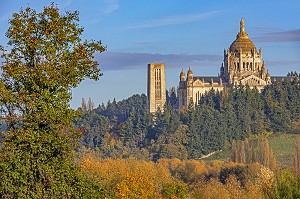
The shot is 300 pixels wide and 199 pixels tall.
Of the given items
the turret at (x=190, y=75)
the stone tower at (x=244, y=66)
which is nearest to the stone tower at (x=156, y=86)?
the turret at (x=190, y=75)

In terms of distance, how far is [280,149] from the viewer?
9706 centimetres

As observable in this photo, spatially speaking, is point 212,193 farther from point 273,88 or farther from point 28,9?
point 273,88

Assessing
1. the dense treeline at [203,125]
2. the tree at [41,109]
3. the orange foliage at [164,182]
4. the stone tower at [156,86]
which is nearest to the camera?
the tree at [41,109]

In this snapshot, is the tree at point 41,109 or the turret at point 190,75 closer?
the tree at point 41,109

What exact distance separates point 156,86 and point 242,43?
659 inches

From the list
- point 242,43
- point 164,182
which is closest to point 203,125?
point 242,43

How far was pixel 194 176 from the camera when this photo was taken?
68.5 metres

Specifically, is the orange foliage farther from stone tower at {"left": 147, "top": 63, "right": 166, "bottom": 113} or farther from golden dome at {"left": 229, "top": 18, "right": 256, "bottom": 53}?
golden dome at {"left": 229, "top": 18, "right": 256, "bottom": 53}

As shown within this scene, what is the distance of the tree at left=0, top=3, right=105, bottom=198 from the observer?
1603 centimetres

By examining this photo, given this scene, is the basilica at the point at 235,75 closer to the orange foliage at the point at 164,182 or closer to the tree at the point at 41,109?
the orange foliage at the point at 164,182

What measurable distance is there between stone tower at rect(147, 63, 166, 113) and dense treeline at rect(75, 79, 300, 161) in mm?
13104

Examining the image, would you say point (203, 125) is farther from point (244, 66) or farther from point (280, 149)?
point (244, 66)

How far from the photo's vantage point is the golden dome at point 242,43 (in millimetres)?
149375

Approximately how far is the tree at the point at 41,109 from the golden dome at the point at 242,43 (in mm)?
132947
